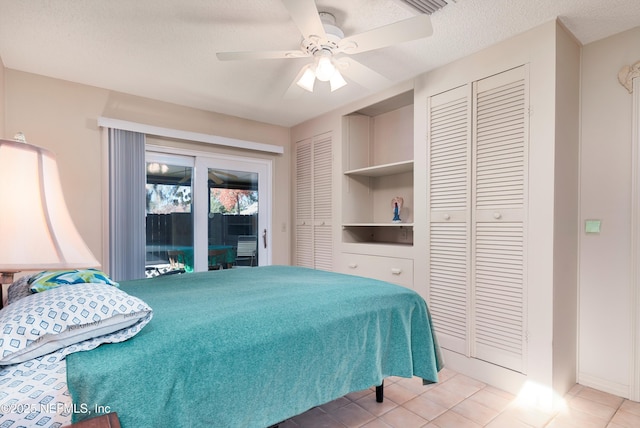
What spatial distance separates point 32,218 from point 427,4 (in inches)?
82.4

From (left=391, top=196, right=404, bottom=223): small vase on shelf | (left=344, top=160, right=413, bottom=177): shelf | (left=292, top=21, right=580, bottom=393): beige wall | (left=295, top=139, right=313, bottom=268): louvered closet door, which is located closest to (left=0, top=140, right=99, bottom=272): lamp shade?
(left=292, top=21, right=580, bottom=393): beige wall

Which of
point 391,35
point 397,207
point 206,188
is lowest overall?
point 397,207

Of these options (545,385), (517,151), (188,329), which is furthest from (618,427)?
(188,329)

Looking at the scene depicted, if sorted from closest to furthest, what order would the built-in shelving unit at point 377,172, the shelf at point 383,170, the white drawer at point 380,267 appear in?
the white drawer at point 380,267 → the shelf at point 383,170 → the built-in shelving unit at point 377,172

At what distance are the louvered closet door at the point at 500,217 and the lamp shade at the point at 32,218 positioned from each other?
2.39 meters

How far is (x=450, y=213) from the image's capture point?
2646 millimetres

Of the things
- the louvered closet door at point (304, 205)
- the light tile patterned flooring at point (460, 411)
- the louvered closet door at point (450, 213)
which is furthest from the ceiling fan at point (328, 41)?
the light tile patterned flooring at point (460, 411)

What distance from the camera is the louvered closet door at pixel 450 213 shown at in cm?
255

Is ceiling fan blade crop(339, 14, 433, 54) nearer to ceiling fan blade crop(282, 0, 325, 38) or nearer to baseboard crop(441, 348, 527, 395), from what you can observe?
ceiling fan blade crop(282, 0, 325, 38)

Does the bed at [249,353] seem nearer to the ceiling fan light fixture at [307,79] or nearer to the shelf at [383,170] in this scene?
the ceiling fan light fixture at [307,79]

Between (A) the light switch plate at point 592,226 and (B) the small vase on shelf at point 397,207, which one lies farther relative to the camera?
(B) the small vase on shelf at point 397,207

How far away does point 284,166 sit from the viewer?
441cm

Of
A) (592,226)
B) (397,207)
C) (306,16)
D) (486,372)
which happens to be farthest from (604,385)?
(306,16)

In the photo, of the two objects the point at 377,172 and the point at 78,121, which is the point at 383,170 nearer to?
the point at 377,172
